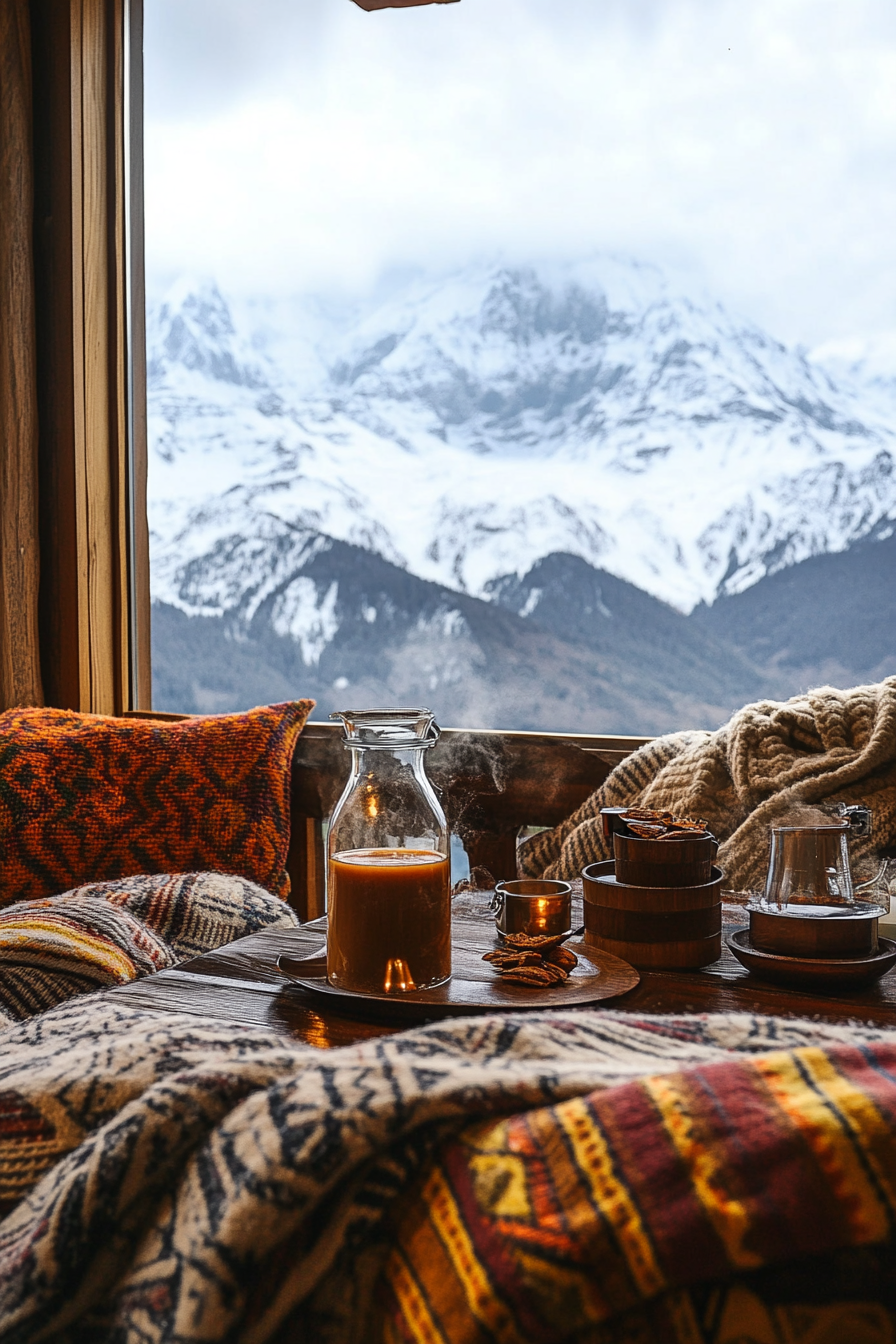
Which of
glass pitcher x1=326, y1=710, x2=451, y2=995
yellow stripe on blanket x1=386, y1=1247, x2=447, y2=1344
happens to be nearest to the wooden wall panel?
glass pitcher x1=326, y1=710, x2=451, y2=995

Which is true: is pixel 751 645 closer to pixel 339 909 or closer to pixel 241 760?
pixel 241 760

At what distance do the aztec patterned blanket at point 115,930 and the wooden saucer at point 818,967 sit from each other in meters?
0.59

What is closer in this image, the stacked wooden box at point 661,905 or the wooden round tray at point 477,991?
the wooden round tray at point 477,991

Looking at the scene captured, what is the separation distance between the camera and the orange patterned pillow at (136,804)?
72.7 inches

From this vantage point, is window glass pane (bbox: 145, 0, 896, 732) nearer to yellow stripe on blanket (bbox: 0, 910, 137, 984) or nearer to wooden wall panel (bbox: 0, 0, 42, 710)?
wooden wall panel (bbox: 0, 0, 42, 710)

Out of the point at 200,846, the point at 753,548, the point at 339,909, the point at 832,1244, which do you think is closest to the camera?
the point at 832,1244

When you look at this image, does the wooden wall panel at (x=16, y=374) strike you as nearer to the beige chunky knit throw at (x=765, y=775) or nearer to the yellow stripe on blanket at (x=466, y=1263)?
the beige chunky knit throw at (x=765, y=775)

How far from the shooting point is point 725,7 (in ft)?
7.10

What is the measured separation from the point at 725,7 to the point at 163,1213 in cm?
249

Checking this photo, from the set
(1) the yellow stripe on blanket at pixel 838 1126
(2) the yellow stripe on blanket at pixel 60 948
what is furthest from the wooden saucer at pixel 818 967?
(2) the yellow stripe on blanket at pixel 60 948

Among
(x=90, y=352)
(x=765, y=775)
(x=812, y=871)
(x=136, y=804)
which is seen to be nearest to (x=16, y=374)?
(x=90, y=352)

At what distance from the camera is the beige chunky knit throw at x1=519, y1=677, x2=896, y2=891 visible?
145cm

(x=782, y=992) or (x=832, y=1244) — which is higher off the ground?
(x=832, y=1244)

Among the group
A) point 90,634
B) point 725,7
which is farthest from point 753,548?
point 90,634
